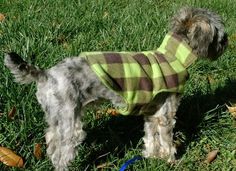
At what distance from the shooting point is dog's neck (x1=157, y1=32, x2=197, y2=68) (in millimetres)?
4398

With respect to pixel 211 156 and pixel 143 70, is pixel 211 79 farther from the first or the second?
pixel 143 70

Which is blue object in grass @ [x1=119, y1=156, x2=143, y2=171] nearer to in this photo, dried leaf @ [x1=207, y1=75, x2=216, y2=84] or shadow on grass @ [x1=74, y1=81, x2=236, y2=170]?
shadow on grass @ [x1=74, y1=81, x2=236, y2=170]

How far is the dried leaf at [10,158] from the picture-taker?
397 cm

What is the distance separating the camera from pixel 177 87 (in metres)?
4.32

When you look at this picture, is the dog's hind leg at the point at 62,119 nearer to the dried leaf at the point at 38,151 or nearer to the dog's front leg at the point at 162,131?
the dried leaf at the point at 38,151

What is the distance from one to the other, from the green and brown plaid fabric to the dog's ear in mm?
83

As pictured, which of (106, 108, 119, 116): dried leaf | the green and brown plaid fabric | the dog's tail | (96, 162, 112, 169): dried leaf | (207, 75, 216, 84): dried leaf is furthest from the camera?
(207, 75, 216, 84): dried leaf

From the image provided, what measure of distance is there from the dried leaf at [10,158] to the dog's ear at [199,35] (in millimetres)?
1908

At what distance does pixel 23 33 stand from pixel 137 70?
2.32 metres

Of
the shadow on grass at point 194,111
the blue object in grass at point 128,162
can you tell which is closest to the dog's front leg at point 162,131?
the blue object in grass at point 128,162

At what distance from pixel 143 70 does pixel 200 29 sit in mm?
727

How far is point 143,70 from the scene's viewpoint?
163 inches

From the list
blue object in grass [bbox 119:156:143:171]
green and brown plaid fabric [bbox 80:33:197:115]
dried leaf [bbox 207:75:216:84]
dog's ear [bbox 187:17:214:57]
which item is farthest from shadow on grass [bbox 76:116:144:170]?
dried leaf [bbox 207:75:216:84]

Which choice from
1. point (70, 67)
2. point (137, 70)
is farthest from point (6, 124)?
point (137, 70)
